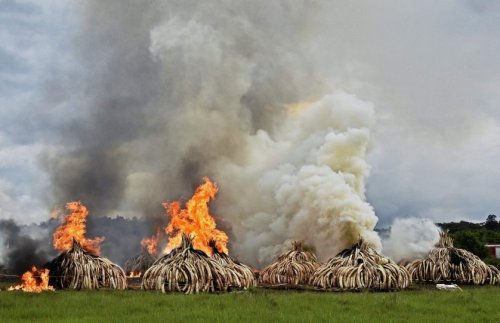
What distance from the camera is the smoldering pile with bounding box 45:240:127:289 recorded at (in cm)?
2780

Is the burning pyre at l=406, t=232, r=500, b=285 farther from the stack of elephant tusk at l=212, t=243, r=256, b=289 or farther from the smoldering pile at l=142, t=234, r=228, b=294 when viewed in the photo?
the smoldering pile at l=142, t=234, r=228, b=294

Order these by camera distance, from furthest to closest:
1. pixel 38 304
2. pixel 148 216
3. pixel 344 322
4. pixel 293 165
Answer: pixel 148 216
pixel 293 165
pixel 38 304
pixel 344 322

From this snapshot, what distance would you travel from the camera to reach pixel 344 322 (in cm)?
Answer: 1580

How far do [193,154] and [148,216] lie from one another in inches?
296

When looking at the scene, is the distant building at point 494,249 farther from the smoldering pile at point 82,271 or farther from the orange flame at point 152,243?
the smoldering pile at point 82,271

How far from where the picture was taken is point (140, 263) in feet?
145

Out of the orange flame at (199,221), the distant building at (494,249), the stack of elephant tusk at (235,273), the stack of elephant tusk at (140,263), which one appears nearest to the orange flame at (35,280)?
the orange flame at (199,221)

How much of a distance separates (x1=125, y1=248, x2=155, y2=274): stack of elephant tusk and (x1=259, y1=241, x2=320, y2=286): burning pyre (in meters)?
12.4

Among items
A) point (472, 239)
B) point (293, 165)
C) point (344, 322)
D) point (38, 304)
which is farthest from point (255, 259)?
point (344, 322)

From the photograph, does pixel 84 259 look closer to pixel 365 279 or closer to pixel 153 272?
pixel 153 272

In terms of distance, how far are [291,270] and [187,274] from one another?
Result: 32.4 feet

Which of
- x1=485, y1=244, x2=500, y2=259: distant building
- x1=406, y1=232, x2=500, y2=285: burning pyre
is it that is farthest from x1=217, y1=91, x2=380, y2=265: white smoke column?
x1=485, y1=244, x2=500, y2=259: distant building

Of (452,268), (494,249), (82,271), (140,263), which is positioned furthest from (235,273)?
(494,249)

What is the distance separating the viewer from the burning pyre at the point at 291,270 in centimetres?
3388
